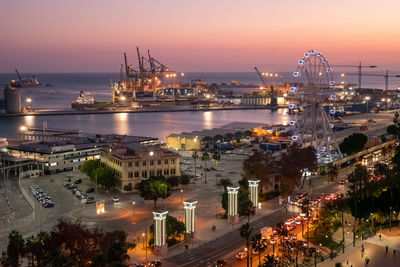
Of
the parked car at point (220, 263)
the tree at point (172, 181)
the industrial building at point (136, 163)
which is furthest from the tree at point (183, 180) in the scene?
the parked car at point (220, 263)

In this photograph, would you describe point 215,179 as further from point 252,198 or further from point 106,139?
point 106,139

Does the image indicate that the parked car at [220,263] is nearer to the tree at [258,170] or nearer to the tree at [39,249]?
the tree at [39,249]

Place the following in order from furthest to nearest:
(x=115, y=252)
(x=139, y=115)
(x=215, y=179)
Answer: (x=139, y=115)
(x=215, y=179)
(x=115, y=252)

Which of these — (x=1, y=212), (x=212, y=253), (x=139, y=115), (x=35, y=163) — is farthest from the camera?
(x=139, y=115)

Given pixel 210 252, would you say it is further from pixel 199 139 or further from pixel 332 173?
pixel 199 139

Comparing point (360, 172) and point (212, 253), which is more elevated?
point (360, 172)

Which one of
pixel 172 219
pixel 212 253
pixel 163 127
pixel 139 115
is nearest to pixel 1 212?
pixel 172 219
